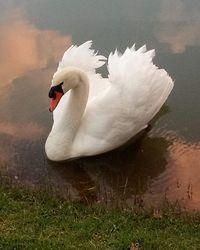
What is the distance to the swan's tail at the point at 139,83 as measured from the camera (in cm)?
843

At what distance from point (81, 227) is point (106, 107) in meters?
2.24

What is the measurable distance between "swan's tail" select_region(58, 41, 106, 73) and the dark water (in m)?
1.03

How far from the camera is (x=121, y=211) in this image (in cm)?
715

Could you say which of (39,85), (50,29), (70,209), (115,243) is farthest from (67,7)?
(115,243)

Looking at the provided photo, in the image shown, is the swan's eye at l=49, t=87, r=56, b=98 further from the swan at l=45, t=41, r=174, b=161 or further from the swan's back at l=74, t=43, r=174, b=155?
the swan's back at l=74, t=43, r=174, b=155

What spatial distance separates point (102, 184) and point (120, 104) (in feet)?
3.82

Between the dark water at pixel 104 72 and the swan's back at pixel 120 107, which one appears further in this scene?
the swan's back at pixel 120 107

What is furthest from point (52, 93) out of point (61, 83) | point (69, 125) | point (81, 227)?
point (81, 227)

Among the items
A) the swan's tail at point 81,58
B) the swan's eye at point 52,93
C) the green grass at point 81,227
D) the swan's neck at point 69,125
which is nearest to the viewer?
the green grass at point 81,227

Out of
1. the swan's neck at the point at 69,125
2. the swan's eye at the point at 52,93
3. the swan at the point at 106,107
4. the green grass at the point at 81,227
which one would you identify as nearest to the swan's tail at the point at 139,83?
the swan at the point at 106,107

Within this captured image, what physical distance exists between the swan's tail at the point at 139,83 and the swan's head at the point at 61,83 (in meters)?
0.56

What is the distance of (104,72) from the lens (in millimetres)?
10812

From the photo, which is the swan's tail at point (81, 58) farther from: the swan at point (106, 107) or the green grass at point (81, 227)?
the green grass at point (81, 227)

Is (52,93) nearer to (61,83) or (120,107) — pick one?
(61,83)
